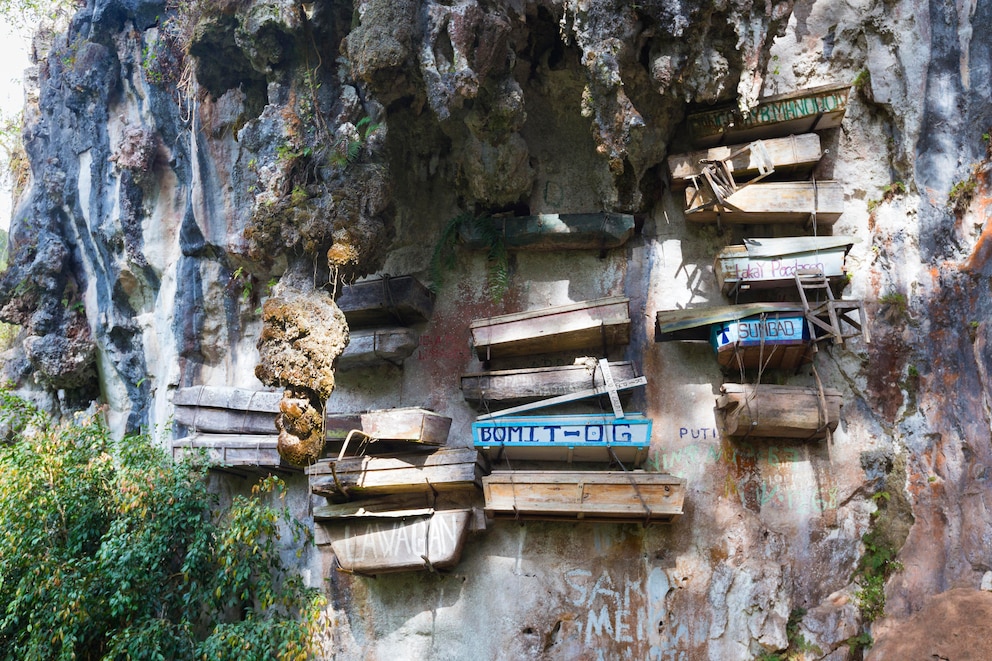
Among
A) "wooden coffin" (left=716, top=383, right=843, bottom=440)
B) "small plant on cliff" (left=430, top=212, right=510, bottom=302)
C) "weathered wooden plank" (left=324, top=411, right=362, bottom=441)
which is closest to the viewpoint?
"wooden coffin" (left=716, top=383, right=843, bottom=440)

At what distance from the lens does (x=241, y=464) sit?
7.10 m

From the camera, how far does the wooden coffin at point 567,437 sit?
6027mm

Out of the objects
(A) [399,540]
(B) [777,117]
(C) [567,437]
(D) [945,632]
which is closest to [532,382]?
(C) [567,437]

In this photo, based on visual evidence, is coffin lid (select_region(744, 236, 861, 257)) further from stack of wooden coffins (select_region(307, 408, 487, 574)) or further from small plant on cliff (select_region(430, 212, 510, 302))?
stack of wooden coffins (select_region(307, 408, 487, 574))

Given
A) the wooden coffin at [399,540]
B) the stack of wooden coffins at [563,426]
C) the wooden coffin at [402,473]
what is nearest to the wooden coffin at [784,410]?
the stack of wooden coffins at [563,426]

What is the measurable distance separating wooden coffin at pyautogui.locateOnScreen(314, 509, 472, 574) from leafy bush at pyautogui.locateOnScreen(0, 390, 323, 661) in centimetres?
47

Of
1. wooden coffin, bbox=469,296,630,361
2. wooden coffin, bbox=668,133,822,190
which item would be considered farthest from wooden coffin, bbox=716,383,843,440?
wooden coffin, bbox=668,133,822,190

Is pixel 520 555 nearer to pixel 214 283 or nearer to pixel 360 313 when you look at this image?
pixel 360 313

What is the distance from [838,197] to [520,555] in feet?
14.5

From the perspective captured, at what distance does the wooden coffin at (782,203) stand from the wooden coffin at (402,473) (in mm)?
3278

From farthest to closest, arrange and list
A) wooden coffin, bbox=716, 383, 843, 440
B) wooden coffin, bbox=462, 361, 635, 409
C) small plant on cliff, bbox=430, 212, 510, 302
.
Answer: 1. small plant on cliff, bbox=430, 212, 510, 302
2. wooden coffin, bbox=462, 361, 635, 409
3. wooden coffin, bbox=716, 383, 843, 440

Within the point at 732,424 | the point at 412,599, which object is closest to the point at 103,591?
the point at 412,599

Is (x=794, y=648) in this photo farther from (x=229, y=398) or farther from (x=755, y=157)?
(x=229, y=398)

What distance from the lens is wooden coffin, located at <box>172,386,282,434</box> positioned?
23.8ft
